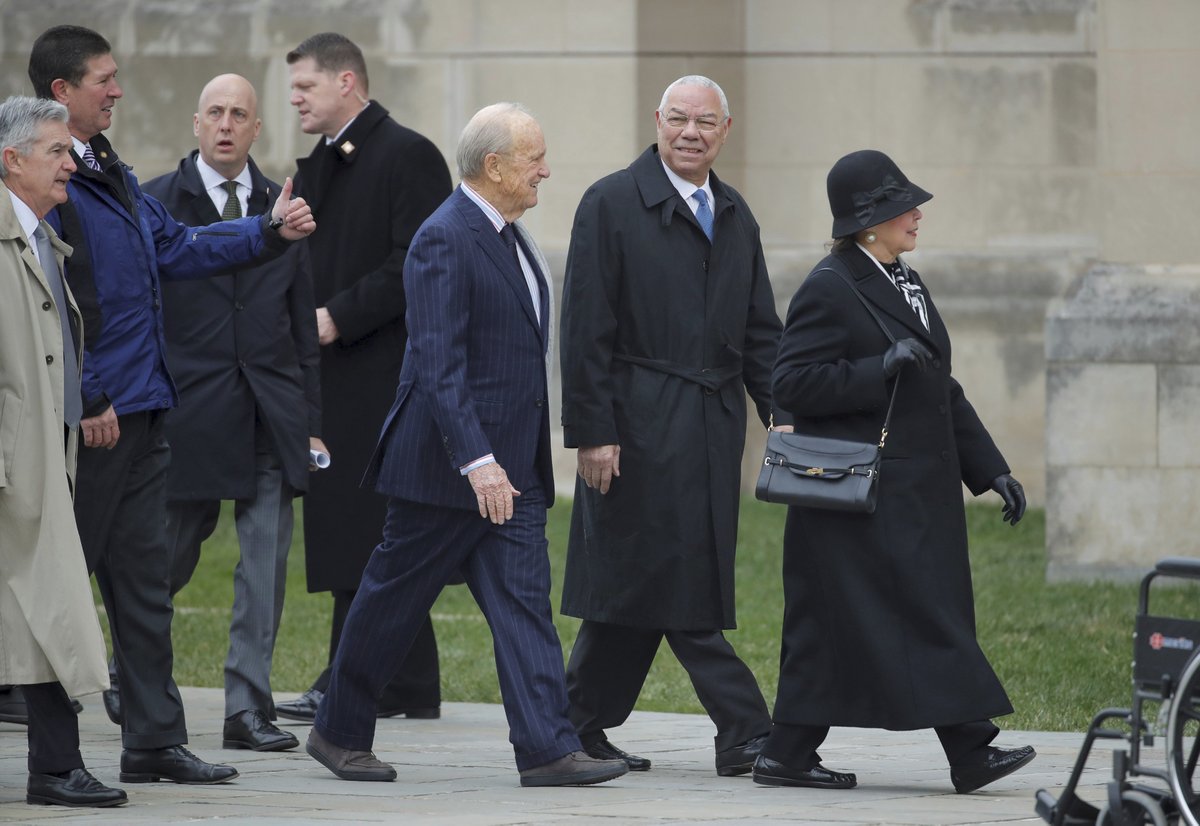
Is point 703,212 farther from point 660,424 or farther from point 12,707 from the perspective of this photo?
point 12,707

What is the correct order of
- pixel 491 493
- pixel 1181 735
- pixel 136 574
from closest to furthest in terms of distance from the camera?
pixel 1181 735, pixel 491 493, pixel 136 574

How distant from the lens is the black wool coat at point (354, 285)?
8.34 meters

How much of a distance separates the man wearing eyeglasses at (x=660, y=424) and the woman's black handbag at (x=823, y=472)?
0.51 m

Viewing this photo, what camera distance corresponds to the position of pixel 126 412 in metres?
6.54

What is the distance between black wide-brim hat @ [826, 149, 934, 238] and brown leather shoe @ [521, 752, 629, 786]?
1628 mm

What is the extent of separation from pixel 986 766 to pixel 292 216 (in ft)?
7.99

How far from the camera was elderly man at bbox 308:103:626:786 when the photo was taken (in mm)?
6453

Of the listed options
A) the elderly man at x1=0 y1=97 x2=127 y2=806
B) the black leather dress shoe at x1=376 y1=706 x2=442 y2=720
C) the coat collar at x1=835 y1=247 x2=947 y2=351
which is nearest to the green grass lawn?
the black leather dress shoe at x1=376 y1=706 x2=442 y2=720

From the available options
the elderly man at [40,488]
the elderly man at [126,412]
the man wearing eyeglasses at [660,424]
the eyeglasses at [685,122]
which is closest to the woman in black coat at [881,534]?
the man wearing eyeglasses at [660,424]

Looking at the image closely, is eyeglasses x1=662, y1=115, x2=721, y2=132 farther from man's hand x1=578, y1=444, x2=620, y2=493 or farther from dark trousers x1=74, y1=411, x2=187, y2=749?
dark trousers x1=74, y1=411, x2=187, y2=749

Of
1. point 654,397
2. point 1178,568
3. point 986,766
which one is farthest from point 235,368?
point 1178,568

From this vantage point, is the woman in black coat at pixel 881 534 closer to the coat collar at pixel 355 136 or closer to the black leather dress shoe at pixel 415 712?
the black leather dress shoe at pixel 415 712

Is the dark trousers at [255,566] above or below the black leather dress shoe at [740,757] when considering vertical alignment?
above

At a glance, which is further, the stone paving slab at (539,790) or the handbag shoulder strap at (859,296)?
the handbag shoulder strap at (859,296)
